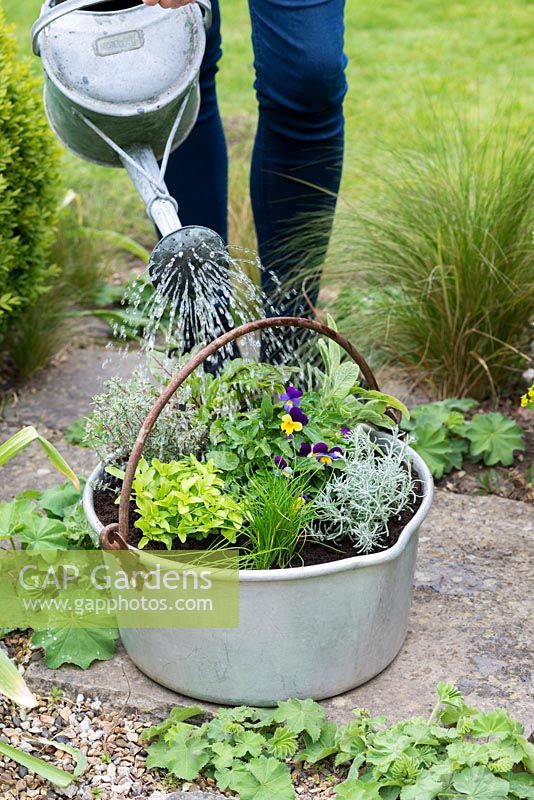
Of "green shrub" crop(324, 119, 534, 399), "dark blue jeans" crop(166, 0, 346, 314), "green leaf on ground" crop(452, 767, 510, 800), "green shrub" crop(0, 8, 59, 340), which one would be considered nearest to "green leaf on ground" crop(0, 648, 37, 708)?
"green leaf on ground" crop(452, 767, 510, 800)

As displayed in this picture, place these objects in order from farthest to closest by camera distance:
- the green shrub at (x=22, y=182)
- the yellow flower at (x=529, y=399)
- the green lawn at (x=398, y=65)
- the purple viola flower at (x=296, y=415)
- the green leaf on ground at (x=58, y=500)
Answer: the green lawn at (x=398, y=65), the green shrub at (x=22, y=182), the green leaf on ground at (x=58, y=500), the yellow flower at (x=529, y=399), the purple viola flower at (x=296, y=415)

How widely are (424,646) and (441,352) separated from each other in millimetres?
986

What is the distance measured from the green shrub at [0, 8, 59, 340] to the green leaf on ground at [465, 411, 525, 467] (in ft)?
3.93

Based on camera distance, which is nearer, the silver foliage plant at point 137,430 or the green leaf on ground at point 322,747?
the green leaf on ground at point 322,747

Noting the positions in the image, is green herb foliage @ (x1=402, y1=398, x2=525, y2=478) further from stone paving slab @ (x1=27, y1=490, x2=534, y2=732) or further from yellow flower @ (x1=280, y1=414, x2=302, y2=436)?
yellow flower @ (x1=280, y1=414, x2=302, y2=436)

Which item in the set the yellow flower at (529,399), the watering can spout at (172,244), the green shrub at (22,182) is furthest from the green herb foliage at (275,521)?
the green shrub at (22,182)

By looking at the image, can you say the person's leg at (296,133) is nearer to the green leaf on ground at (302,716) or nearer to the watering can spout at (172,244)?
the watering can spout at (172,244)

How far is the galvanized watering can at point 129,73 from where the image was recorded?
1798 millimetres

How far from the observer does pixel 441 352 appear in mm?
2666

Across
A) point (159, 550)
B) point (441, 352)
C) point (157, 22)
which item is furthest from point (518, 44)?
point (159, 550)

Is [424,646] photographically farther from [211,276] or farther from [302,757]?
[211,276]

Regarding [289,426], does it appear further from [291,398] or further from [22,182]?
[22,182]

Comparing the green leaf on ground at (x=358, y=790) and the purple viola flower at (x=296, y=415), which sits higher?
the purple viola flower at (x=296, y=415)

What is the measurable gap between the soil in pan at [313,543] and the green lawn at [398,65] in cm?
184
